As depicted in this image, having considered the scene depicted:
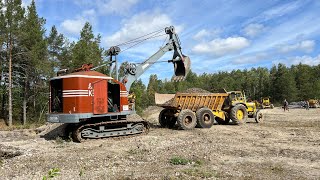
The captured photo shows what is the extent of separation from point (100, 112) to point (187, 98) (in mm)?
5444

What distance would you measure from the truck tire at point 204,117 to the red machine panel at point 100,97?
216 inches

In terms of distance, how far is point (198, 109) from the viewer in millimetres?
17250

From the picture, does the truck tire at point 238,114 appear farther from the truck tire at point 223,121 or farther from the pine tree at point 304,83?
the pine tree at point 304,83

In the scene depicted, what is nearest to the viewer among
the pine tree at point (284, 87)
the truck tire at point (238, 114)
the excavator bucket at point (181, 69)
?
the excavator bucket at point (181, 69)

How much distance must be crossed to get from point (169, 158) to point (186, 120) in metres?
7.47

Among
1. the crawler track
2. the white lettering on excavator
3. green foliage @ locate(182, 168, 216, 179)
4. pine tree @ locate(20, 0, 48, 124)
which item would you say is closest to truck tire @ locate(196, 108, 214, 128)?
the crawler track

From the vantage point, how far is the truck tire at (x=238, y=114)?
61.4 ft

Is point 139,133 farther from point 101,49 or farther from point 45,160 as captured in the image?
point 101,49

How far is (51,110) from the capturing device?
13.5m

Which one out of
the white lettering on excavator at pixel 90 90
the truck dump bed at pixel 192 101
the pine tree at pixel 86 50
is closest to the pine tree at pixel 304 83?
the pine tree at pixel 86 50

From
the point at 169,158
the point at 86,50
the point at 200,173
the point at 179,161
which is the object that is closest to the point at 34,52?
the point at 86,50

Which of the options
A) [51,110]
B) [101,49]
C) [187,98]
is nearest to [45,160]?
[51,110]

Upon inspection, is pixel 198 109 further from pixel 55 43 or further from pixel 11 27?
pixel 55 43

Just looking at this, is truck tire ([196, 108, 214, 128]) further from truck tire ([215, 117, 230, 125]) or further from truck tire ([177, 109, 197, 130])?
truck tire ([215, 117, 230, 125])
